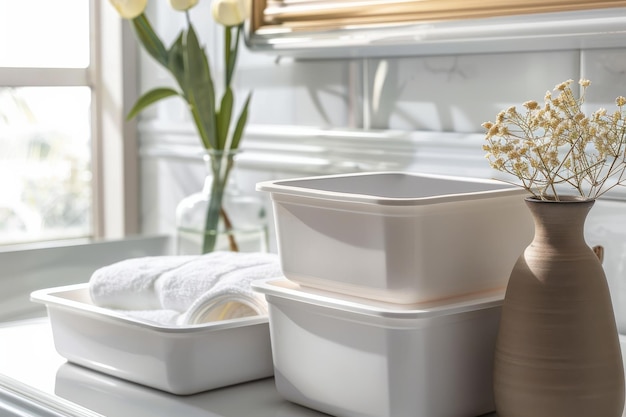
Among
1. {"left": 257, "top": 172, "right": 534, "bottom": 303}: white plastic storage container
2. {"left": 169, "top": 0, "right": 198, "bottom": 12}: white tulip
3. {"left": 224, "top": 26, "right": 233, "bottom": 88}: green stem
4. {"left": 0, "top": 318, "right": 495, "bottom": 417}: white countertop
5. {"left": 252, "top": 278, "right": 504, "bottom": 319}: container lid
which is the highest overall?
{"left": 169, "top": 0, "right": 198, "bottom": 12}: white tulip

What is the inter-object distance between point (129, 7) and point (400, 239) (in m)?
0.66

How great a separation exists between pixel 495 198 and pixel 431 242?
7 centimetres

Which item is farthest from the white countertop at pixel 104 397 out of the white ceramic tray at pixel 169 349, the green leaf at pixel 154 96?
the green leaf at pixel 154 96

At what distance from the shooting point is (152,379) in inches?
30.6

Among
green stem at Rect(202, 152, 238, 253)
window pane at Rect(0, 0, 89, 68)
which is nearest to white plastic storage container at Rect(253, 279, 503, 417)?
green stem at Rect(202, 152, 238, 253)

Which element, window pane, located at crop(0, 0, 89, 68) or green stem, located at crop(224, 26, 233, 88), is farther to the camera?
window pane, located at crop(0, 0, 89, 68)

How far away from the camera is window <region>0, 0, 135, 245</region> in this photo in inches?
61.6

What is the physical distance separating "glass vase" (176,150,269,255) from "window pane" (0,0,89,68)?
50 cm

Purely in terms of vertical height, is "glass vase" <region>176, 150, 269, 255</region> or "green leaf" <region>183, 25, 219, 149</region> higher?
"green leaf" <region>183, 25, 219, 149</region>

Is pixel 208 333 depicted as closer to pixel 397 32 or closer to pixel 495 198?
pixel 495 198

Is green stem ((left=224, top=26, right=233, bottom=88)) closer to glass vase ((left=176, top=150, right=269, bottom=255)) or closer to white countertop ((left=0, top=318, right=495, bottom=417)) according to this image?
glass vase ((left=176, top=150, right=269, bottom=255))

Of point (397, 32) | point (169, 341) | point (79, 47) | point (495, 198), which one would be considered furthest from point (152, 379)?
point (79, 47)

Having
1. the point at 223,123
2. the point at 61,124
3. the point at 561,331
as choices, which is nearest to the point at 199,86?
the point at 223,123

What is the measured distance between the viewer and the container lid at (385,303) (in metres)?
0.65
